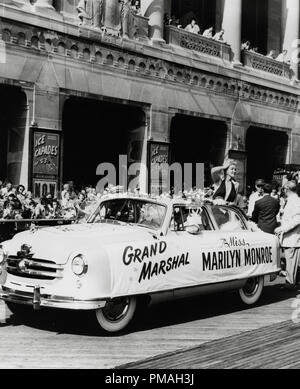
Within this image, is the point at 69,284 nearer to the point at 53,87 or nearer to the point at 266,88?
the point at 53,87

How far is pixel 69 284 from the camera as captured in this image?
6.20 meters

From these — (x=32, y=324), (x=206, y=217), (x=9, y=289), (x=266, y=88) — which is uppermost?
(x=266, y=88)

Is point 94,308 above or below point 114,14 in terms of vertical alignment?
below

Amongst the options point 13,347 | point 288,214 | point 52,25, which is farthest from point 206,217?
point 52,25

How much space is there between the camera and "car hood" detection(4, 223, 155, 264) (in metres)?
6.36

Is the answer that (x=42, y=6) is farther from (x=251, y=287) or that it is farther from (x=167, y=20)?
(x=251, y=287)

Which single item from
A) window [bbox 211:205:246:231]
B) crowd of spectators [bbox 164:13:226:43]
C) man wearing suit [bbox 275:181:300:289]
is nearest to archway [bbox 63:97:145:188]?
crowd of spectators [bbox 164:13:226:43]

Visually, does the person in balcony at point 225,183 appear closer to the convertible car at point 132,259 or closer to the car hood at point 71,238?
the convertible car at point 132,259

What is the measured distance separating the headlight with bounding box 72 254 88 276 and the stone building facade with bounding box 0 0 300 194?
381 inches

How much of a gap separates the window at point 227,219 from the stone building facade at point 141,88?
8330 mm

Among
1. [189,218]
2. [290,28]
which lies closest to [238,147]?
[290,28]

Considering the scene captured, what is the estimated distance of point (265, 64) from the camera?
24656mm

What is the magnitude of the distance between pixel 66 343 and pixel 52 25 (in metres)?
11.7

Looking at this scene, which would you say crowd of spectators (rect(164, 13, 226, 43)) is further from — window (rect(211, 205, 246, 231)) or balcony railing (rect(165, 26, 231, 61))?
window (rect(211, 205, 246, 231))
